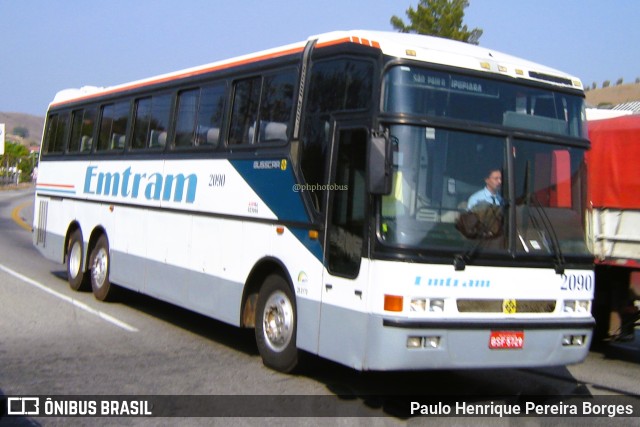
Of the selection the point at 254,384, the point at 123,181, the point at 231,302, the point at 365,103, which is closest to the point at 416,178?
the point at 365,103

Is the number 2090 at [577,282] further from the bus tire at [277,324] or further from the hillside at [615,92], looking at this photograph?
the hillside at [615,92]

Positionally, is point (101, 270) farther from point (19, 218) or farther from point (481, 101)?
point (19, 218)

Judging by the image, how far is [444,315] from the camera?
7.56 metres

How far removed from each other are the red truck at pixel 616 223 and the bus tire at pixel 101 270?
750 cm

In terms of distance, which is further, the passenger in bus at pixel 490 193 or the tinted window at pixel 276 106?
the tinted window at pixel 276 106

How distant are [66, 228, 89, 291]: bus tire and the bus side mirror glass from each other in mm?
8907

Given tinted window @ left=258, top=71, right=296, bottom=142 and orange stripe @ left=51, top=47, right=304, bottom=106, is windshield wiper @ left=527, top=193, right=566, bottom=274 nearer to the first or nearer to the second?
tinted window @ left=258, top=71, right=296, bottom=142

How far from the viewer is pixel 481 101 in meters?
7.99

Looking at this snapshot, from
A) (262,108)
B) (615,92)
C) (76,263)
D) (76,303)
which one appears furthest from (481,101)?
(615,92)

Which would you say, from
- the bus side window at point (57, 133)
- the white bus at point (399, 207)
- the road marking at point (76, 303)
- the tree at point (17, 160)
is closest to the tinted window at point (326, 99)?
the white bus at point (399, 207)

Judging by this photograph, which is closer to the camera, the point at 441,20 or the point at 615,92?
the point at 441,20

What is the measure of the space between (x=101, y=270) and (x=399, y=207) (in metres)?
8.13

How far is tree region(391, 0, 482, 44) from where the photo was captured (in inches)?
1074

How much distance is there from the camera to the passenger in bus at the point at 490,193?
25.4 feet
